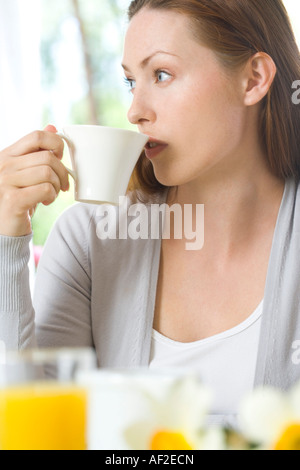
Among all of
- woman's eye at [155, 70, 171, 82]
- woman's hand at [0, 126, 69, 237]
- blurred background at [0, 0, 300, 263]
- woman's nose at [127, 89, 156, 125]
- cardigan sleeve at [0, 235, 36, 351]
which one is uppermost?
blurred background at [0, 0, 300, 263]

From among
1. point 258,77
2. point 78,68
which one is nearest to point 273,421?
point 258,77

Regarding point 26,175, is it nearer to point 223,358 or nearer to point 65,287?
point 65,287

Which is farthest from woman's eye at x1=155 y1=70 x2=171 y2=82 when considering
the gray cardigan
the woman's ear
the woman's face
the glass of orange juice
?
the glass of orange juice

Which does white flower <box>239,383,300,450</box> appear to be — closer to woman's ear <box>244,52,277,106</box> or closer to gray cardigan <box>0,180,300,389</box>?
gray cardigan <box>0,180,300,389</box>

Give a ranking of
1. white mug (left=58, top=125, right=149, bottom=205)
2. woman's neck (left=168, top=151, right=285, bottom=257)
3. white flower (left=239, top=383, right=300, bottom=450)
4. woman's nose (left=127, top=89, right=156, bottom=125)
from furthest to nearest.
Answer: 1. woman's neck (left=168, top=151, right=285, bottom=257)
2. woman's nose (left=127, top=89, right=156, bottom=125)
3. white mug (left=58, top=125, right=149, bottom=205)
4. white flower (left=239, top=383, right=300, bottom=450)

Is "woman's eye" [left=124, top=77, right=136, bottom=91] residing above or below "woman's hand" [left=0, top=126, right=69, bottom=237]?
above

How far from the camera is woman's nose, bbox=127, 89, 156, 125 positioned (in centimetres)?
135

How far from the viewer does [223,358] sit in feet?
4.65

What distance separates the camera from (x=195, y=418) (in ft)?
1.51

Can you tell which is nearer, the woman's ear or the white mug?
the white mug

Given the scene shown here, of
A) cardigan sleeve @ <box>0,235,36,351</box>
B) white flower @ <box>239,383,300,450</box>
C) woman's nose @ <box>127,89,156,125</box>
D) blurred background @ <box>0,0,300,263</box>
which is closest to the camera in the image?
white flower @ <box>239,383,300,450</box>

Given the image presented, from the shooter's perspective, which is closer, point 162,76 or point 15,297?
point 15,297

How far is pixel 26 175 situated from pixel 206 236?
0.58 meters

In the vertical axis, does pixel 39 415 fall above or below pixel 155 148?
below
